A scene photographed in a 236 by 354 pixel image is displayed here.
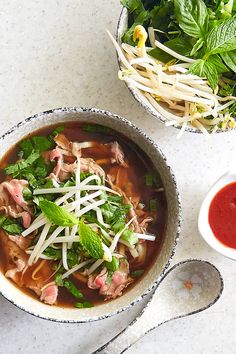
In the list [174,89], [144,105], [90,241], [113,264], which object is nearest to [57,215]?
[90,241]

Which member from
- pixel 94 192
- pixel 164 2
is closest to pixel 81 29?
pixel 164 2

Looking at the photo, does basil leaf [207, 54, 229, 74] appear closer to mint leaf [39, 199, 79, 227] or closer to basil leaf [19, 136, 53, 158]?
basil leaf [19, 136, 53, 158]

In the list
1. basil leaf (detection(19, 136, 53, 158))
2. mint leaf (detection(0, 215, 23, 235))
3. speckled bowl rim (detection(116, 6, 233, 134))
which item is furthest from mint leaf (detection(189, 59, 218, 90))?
mint leaf (detection(0, 215, 23, 235))

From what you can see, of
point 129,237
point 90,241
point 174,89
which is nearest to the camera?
point 90,241

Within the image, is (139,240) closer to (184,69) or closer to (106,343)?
(106,343)

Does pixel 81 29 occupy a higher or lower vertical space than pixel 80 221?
higher

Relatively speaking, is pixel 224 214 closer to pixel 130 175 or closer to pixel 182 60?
pixel 130 175

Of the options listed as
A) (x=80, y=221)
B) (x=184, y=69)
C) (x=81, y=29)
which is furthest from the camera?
(x=81, y=29)

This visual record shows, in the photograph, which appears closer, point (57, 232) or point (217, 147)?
point (57, 232)

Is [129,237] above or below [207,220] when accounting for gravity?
above
